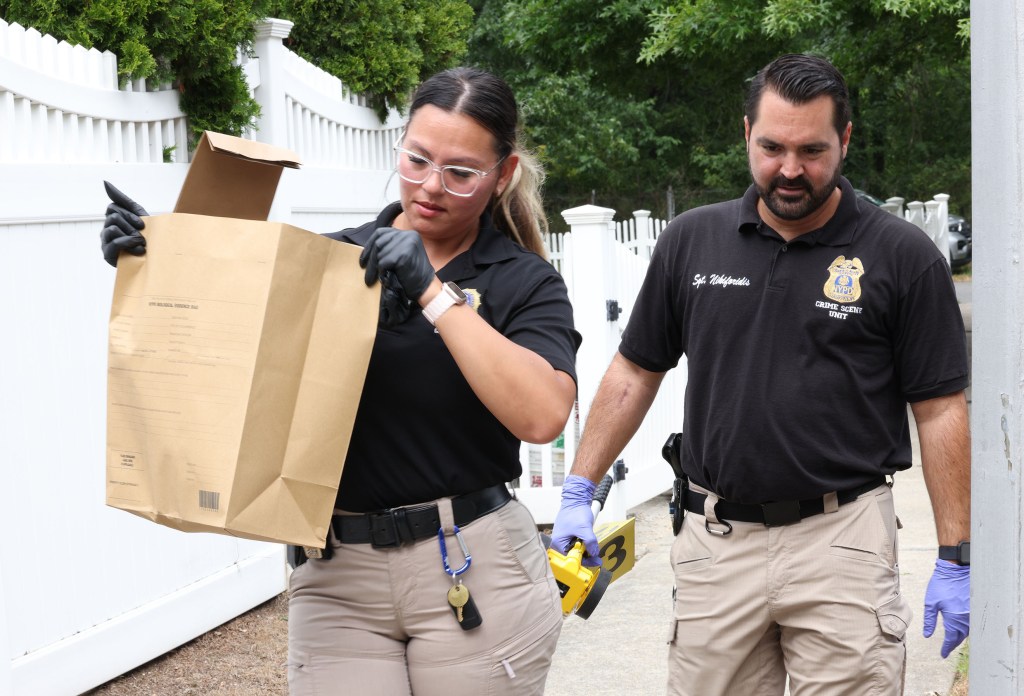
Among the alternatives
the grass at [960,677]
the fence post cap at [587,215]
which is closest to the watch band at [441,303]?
the grass at [960,677]

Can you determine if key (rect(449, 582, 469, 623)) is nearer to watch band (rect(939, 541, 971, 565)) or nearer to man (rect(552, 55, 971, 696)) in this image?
man (rect(552, 55, 971, 696))

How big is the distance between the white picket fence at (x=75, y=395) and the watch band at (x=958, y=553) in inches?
75.9

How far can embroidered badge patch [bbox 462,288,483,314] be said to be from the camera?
239cm

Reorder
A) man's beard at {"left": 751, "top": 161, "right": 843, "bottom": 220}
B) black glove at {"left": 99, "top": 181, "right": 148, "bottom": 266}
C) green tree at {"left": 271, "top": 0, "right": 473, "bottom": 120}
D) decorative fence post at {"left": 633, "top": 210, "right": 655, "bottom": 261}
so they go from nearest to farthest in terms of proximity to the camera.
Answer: black glove at {"left": 99, "top": 181, "right": 148, "bottom": 266}
man's beard at {"left": 751, "top": 161, "right": 843, "bottom": 220}
green tree at {"left": 271, "top": 0, "right": 473, "bottom": 120}
decorative fence post at {"left": 633, "top": 210, "right": 655, "bottom": 261}

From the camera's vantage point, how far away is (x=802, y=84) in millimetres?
3057

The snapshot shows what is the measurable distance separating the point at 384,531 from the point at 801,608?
3.97 ft

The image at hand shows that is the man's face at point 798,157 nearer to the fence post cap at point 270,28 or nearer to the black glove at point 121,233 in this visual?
the black glove at point 121,233

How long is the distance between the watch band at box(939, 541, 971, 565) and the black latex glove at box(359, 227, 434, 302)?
5.21 ft

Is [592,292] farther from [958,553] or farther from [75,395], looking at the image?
[958,553]

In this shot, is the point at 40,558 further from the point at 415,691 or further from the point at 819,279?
the point at 819,279

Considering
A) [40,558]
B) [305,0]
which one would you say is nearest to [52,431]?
[40,558]

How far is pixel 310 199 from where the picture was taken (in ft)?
18.4

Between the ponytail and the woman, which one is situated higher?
the ponytail

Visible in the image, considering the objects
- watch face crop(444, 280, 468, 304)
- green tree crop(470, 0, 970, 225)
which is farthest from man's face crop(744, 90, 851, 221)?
green tree crop(470, 0, 970, 225)
